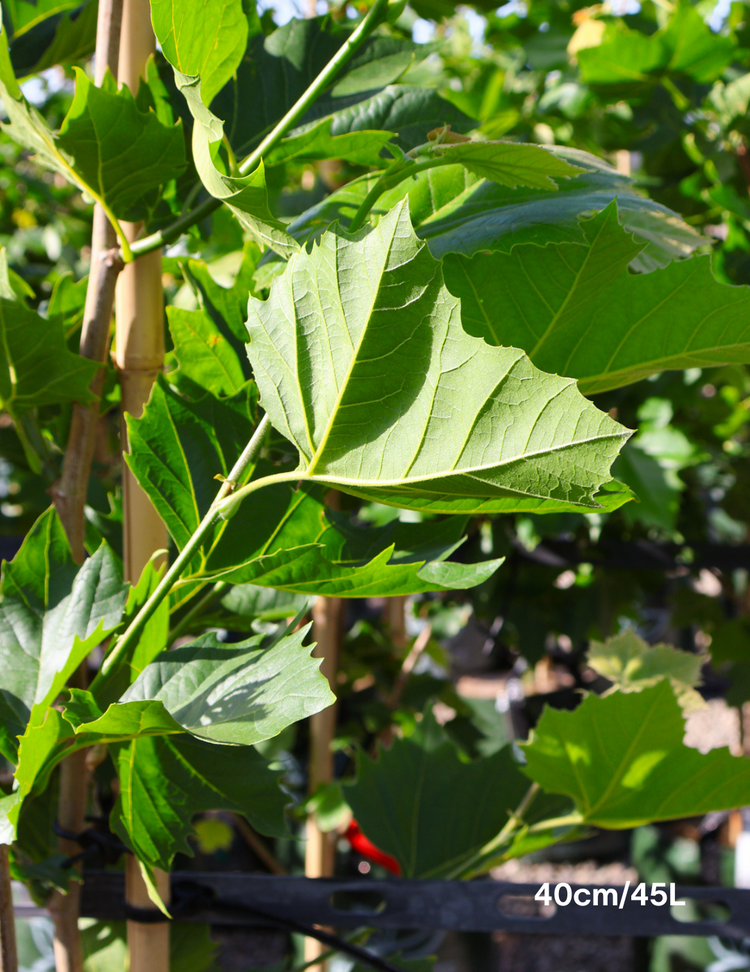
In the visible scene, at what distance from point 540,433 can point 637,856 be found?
1.37 metres

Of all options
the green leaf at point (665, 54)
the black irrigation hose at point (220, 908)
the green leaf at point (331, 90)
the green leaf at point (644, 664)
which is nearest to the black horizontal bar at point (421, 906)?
the black irrigation hose at point (220, 908)

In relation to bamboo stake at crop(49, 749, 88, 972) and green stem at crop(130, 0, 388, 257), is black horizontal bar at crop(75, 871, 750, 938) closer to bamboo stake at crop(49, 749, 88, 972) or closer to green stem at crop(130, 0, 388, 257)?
bamboo stake at crop(49, 749, 88, 972)

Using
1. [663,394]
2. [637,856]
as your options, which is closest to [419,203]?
[663,394]

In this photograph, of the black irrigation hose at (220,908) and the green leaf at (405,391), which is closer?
the green leaf at (405,391)

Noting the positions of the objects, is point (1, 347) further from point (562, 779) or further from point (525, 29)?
point (525, 29)

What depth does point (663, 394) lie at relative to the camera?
699 mm

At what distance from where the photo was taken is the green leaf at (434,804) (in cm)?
44

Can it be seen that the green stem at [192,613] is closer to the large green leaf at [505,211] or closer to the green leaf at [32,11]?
the large green leaf at [505,211]

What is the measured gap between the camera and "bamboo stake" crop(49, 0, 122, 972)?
31 cm

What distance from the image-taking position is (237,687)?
0.80 ft

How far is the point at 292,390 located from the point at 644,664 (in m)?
0.32

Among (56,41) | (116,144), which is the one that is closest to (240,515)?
(116,144)

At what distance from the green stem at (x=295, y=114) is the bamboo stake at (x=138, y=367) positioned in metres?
0.02

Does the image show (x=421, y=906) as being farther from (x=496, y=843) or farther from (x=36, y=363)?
(x=36, y=363)
